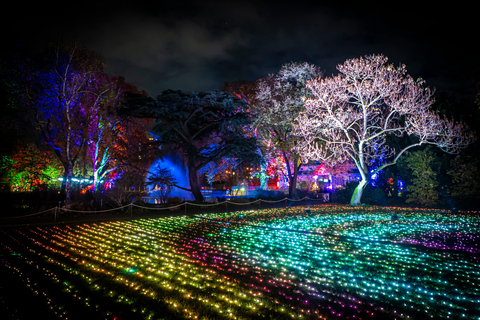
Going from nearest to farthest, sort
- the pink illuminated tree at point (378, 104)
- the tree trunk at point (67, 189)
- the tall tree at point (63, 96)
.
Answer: the tree trunk at point (67, 189)
the tall tree at point (63, 96)
the pink illuminated tree at point (378, 104)

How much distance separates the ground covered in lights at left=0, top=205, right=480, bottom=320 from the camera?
12.7 ft

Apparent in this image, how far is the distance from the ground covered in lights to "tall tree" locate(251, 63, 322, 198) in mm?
16180

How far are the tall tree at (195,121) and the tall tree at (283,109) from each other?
4698mm

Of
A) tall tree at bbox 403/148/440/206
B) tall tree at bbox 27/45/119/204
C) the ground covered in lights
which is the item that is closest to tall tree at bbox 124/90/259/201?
tall tree at bbox 27/45/119/204

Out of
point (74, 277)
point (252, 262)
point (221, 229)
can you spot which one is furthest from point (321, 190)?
point (74, 277)

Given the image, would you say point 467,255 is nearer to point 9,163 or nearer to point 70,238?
point 70,238

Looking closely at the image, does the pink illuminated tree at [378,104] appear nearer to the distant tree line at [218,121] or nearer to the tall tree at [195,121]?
the distant tree line at [218,121]

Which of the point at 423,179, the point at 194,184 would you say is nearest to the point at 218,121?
the point at 194,184

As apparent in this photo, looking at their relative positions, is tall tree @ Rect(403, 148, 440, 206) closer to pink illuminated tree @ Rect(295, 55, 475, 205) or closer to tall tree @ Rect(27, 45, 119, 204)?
pink illuminated tree @ Rect(295, 55, 475, 205)

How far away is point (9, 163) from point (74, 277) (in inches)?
792

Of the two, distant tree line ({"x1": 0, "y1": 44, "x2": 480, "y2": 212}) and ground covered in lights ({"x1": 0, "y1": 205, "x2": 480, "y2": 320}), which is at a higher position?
distant tree line ({"x1": 0, "y1": 44, "x2": 480, "y2": 212})

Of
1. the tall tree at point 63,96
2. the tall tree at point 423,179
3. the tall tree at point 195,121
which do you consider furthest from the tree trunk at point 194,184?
the tall tree at point 423,179

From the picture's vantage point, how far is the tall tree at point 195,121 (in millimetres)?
19203

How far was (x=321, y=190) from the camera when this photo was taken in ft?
102
